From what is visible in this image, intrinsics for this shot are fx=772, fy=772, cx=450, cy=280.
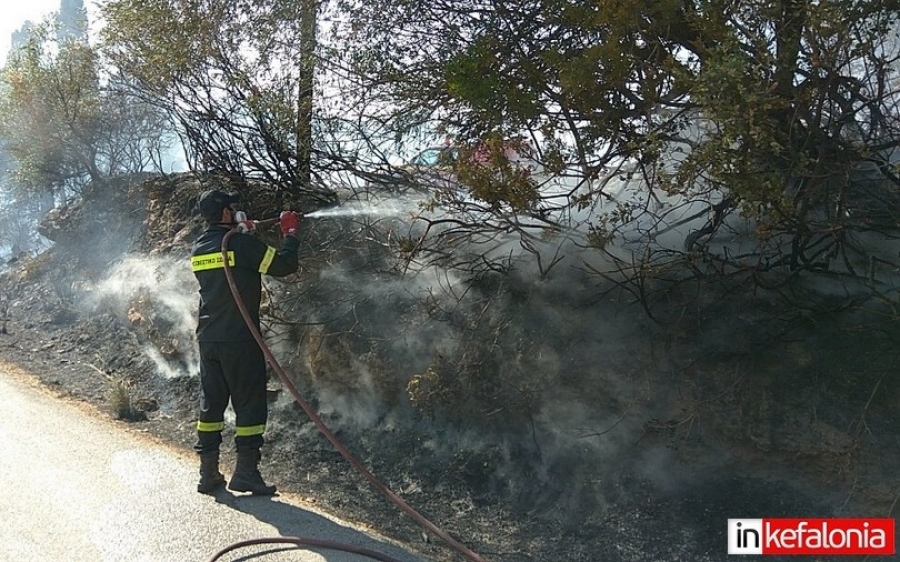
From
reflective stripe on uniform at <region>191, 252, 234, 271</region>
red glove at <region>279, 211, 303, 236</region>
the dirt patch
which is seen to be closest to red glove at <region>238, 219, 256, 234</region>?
reflective stripe on uniform at <region>191, 252, 234, 271</region>

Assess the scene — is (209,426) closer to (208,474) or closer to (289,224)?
(208,474)

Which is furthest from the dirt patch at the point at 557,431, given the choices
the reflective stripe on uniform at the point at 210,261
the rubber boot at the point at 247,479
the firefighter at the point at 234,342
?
the reflective stripe on uniform at the point at 210,261

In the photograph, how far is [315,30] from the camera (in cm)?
651

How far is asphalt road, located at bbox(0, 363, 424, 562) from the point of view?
13.4 ft

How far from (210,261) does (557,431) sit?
258cm

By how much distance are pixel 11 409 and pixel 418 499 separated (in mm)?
4050

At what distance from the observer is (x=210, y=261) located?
5.11 meters

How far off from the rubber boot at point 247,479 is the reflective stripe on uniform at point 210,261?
4.05 feet

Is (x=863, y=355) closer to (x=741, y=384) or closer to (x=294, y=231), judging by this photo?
(x=741, y=384)

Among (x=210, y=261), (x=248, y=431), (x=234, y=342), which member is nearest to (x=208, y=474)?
(x=248, y=431)

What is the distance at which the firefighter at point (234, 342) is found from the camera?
5051mm

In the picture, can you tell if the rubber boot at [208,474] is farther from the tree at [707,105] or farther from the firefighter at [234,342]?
the tree at [707,105]

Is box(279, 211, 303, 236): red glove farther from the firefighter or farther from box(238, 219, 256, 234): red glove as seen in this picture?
box(238, 219, 256, 234): red glove

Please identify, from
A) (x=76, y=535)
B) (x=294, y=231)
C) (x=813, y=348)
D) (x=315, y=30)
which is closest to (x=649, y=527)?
(x=813, y=348)
